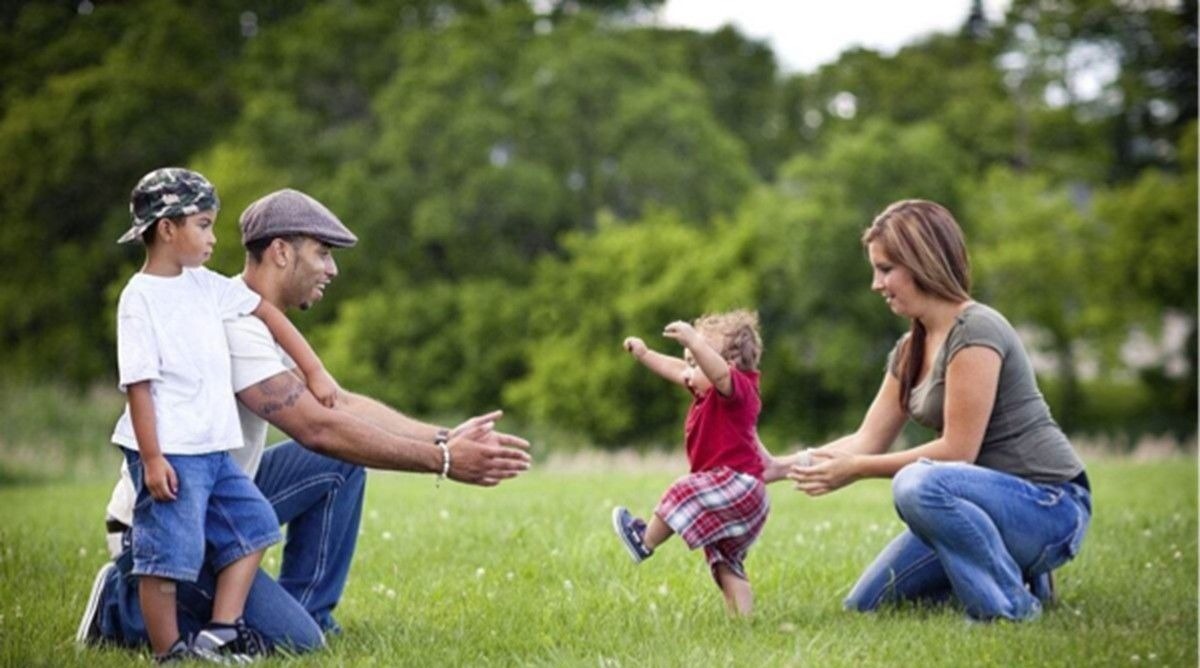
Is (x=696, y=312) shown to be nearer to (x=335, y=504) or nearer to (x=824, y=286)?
(x=824, y=286)

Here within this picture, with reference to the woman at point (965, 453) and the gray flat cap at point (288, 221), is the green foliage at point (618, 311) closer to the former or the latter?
the woman at point (965, 453)

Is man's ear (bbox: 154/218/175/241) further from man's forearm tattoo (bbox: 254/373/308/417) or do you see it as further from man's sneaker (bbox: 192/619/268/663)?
man's sneaker (bbox: 192/619/268/663)

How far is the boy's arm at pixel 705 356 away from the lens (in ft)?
19.8

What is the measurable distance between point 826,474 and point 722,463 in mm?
505

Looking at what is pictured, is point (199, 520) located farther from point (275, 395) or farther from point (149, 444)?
point (275, 395)

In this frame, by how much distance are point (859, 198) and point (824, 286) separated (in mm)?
2961

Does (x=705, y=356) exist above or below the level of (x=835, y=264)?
above

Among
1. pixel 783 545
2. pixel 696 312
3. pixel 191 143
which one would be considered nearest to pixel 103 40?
pixel 191 143

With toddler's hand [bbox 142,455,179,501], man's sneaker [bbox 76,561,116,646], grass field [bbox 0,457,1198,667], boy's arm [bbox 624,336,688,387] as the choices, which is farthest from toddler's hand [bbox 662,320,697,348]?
man's sneaker [bbox 76,561,116,646]

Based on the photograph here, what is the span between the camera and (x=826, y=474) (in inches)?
244

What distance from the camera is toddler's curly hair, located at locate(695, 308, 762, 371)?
643 cm

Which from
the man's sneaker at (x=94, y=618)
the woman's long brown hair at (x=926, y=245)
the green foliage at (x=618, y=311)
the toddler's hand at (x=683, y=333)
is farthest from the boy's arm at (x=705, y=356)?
the green foliage at (x=618, y=311)

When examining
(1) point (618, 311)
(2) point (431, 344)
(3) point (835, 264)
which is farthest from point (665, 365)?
(1) point (618, 311)

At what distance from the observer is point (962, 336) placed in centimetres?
624
